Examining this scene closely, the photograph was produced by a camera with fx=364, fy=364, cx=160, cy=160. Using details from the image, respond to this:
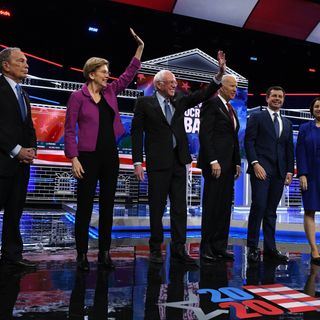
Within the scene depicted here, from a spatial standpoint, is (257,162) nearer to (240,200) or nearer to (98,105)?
(98,105)

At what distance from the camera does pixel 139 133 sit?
255 centimetres

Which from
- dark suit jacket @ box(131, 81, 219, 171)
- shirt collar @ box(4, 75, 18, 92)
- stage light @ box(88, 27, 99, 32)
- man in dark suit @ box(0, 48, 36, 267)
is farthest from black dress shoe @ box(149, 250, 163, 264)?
stage light @ box(88, 27, 99, 32)

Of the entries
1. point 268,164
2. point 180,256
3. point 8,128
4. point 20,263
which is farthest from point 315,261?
point 8,128

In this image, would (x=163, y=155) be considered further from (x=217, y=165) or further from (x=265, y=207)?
(x=265, y=207)

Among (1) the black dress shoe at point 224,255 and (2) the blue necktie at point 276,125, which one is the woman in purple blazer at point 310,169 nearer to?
(2) the blue necktie at point 276,125

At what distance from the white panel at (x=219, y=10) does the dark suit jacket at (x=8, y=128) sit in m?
2.45

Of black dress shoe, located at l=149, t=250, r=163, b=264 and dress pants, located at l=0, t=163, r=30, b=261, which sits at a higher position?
dress pants, located at l=0, t=163, r=30, b=261

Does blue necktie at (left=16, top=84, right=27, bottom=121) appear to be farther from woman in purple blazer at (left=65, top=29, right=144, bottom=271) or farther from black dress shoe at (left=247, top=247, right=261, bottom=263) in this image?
black dress shoe at (left=247, top=247, right=261, bottom=263)

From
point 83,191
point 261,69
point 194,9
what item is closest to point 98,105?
point 83,191

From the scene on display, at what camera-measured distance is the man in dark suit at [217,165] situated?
8.67 ft

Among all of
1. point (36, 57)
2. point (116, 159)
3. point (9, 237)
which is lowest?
point (9, 237)

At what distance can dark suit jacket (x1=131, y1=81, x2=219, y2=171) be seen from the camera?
2510mm

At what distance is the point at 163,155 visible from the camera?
8.22 feet

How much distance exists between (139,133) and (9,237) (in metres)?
1.09
